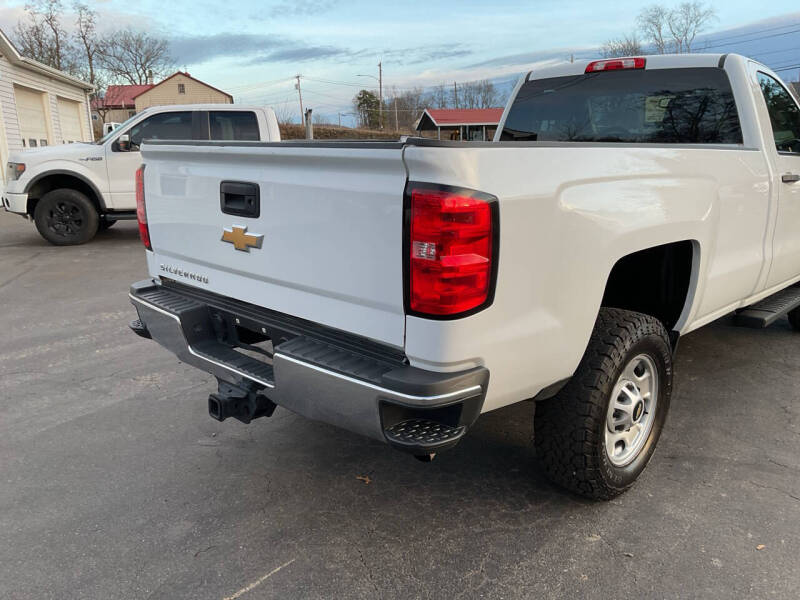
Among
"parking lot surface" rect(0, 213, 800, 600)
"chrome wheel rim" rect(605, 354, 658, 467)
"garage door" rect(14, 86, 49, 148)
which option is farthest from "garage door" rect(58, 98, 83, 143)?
"chrome wheel rim" rect(605, 354, 658, 467)

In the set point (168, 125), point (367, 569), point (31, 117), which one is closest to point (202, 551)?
point (367, 569)

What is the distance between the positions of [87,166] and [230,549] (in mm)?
9385

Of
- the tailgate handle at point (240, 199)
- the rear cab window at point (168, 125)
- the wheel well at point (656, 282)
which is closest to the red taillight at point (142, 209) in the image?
the tailgate handle at point (240, 199)

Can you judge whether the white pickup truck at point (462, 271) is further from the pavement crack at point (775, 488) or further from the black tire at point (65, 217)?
the black tire at point (65, 217)

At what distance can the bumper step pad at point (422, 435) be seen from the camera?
2.15m

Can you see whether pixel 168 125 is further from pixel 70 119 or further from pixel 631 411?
pixel 70 119

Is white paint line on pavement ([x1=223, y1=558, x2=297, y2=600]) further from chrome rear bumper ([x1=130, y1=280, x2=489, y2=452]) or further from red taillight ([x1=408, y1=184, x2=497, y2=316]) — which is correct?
red taillight ([x1=408, y1=184, x2=497, y2=316])

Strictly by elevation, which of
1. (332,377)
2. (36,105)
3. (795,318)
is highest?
(36,105)

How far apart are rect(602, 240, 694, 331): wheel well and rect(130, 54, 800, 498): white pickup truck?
0.04 feet

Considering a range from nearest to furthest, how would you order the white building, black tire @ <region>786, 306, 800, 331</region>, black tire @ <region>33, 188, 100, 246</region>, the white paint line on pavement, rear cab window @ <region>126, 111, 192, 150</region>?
1. the white paint line on pavement
2. black tire @ <region>786, 306, 800, 331</region>
3. rear cab window @ <region>126, 111, 192, 150</region>
4. black tire @ <region>33, 188, 100, 246</region>
5. the white building

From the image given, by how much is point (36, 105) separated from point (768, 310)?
22.5 m

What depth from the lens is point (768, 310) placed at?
414cm

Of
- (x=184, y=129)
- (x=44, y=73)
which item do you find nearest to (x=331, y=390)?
(x=184, y=129)

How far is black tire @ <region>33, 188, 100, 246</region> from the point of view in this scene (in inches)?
410
